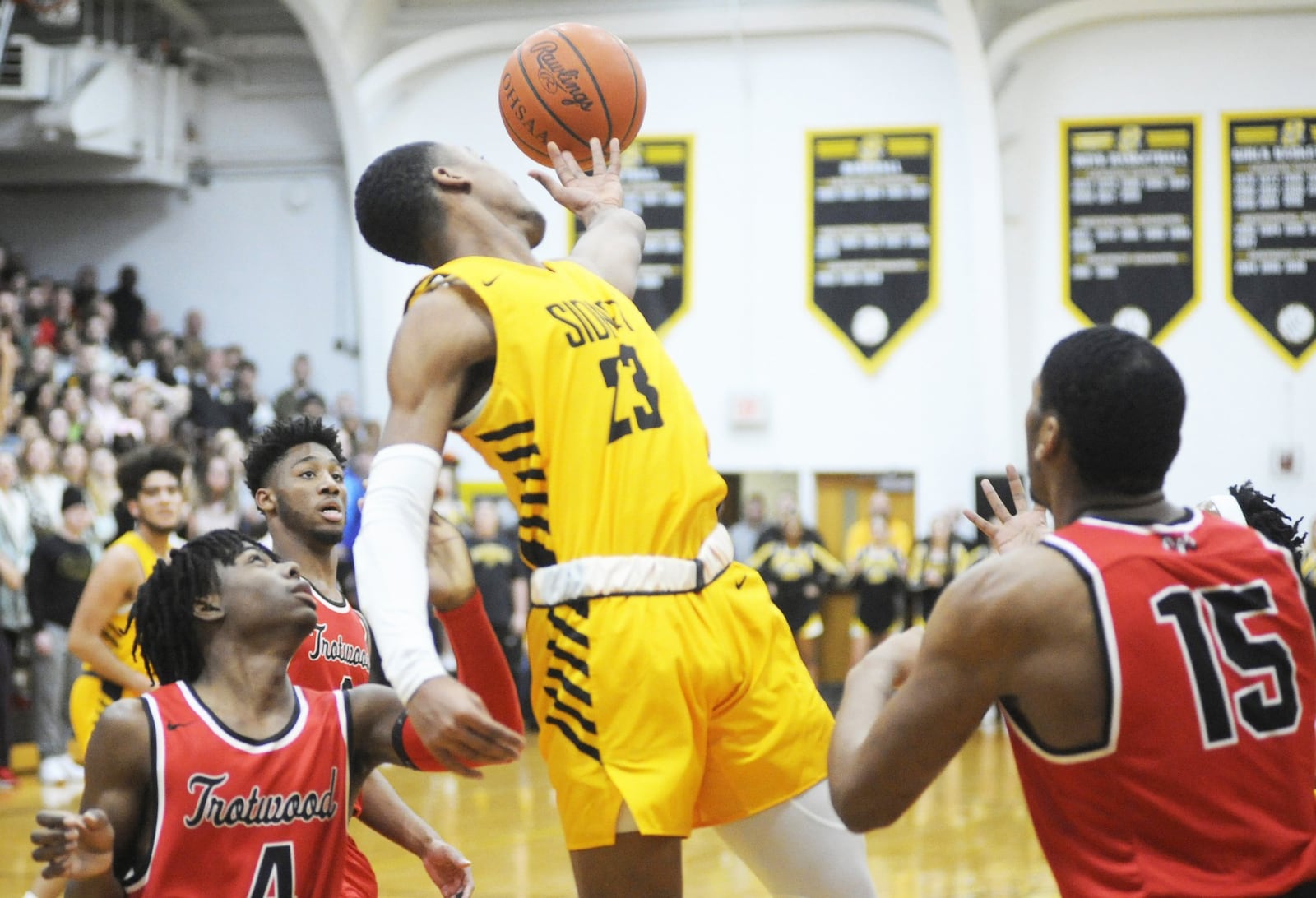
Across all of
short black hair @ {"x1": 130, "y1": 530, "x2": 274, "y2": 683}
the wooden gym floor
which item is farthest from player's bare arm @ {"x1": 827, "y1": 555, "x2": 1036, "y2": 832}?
the wooden gym floor

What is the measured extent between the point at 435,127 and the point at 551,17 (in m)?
1.56

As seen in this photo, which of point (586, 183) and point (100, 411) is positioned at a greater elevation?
point (586, 183)

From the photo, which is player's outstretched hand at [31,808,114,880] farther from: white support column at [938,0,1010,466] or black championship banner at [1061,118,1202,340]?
black championship banner at [1061,118,1202,340]

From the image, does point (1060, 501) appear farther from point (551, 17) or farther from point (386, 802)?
point (551, 17)

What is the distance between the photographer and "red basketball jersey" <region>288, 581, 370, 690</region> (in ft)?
10.4

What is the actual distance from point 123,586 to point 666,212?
32.6 feet

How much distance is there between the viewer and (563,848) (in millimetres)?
6223

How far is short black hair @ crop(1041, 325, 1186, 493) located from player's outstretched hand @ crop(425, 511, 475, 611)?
89cm

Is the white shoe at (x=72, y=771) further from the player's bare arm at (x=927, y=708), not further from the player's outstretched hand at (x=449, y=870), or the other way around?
the player's bare arm at (x=927, y=708)

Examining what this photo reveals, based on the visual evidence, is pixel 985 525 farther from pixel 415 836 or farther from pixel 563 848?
pixel 563 848

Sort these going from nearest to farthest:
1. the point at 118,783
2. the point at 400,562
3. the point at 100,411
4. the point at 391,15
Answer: the point at 400,562 → the point at 118,783 → the point at 100,411 → the point at 391,15

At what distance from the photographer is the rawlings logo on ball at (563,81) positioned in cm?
297

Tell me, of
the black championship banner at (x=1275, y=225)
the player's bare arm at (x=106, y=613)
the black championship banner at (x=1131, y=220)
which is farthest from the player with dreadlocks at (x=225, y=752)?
the black championship banner at (x=1275, y=225)

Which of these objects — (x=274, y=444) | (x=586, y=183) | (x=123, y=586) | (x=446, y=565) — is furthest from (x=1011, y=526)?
(x=123, y=586)
